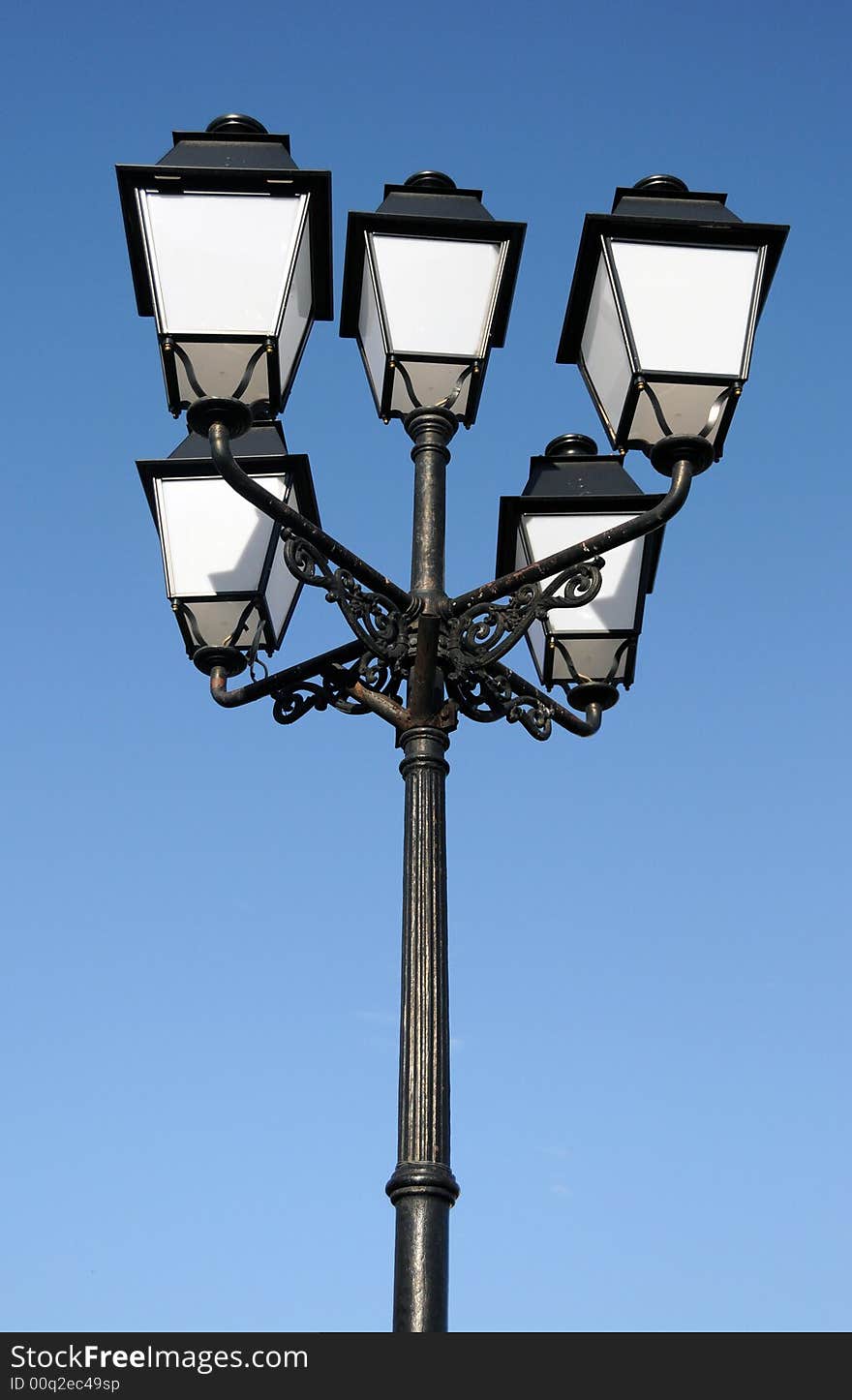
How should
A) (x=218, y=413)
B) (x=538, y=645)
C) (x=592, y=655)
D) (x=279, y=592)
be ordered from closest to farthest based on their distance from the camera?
(x=218, y=413)
(x=279, y=592)
(x=592, y=655)
(x=538, y=645)

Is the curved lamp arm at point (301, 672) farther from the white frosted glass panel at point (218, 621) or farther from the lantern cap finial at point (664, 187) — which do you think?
the lantern cap finial at point (664, 187)

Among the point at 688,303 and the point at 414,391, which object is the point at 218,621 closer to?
the point at 414,391

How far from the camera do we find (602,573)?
6.44 meters

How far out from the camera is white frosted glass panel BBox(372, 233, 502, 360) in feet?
18.2

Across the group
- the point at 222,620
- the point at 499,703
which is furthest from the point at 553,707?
the point at 222,620

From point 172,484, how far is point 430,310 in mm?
1097

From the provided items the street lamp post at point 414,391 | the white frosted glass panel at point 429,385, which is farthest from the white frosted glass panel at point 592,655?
the white frosted glass panel at point 429,385

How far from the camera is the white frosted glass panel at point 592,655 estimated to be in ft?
20.8

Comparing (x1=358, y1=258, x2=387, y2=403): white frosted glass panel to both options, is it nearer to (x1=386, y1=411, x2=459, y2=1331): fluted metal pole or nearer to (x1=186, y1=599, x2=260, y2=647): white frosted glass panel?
(x1=386, y1=411, x2=459, y2=1331): fluted metal pole

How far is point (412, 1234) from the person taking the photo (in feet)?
14.6

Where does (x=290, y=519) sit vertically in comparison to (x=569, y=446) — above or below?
below

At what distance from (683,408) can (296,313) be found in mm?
1139

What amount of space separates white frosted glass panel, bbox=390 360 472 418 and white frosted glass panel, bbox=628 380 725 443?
2.06 ft
